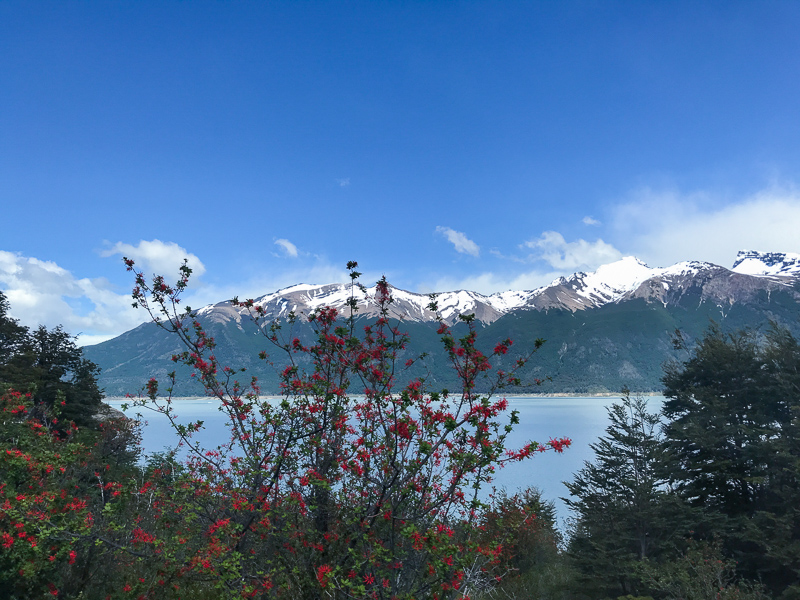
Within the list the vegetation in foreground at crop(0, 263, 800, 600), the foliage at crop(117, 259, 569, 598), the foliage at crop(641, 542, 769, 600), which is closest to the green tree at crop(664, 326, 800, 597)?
the vegetation in foreground at crop(0, 263, 800, 600)

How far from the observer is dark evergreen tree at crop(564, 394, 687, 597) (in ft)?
63.4

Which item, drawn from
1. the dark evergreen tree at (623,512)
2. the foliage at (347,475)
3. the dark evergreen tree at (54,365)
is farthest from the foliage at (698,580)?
the dark evergreen tree at (54,365)

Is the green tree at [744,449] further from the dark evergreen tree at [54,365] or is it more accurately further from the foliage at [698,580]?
the dark evergreen tree at [54,365]

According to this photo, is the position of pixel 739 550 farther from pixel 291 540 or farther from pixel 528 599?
pixel 291 540

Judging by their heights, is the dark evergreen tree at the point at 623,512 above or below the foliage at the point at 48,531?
below

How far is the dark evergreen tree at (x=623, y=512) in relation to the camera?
761 inches

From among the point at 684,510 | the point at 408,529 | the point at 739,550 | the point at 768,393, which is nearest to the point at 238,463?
the point at 408,529

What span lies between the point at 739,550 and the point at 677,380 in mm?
9786

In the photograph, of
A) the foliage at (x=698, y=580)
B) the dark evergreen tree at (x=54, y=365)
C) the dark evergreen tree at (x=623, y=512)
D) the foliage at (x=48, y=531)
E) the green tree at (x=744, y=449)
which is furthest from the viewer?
the dark evergreen tree at (x=54, y=365)

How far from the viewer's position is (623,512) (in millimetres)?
19641

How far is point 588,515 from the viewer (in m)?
21.1

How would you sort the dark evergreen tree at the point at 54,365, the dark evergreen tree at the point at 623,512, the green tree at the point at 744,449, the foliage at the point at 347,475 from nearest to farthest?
the foliage at the point at 347,475 → the green tree at the point at 744,449 → the dark evergreen tree at the point at 623,512 → the dark evergreen tree at the point at 54,365

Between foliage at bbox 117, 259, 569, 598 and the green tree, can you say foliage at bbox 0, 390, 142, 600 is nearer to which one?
foliage at bbox 117, 259, 569, 598

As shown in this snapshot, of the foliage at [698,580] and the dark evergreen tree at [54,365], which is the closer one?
the foliage at [698,580]
